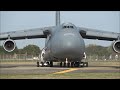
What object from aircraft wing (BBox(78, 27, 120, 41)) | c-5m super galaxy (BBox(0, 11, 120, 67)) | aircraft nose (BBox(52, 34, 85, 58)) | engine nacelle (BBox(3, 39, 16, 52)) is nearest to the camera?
aircraft nose (BBox(52, 34, 85, 58))

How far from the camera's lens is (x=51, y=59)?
89.8 ft

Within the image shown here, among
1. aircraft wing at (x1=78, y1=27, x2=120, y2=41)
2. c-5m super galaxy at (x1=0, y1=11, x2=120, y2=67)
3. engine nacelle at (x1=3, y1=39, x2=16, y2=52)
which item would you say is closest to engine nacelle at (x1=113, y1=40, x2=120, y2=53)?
c-5m super galaxy at (x1=0, y1=11, x2=120, y2=67)

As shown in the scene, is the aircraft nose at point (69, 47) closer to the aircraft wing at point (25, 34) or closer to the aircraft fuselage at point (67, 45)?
the aircraft fuselage at point (67, 45)

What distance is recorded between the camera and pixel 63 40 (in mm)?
23266

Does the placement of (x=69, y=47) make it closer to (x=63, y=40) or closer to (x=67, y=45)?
(x=67, y=45)

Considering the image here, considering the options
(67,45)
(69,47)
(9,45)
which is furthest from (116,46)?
(9,45)

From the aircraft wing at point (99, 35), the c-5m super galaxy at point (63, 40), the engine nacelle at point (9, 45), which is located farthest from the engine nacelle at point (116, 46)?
the engine nacelle at point (9, 45)

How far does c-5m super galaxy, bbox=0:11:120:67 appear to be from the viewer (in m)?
23.2

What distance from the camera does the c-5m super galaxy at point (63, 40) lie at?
2322 cm

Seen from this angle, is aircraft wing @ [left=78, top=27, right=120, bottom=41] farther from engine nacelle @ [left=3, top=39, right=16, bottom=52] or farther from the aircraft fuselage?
engine nacelle @ [left=3, top=39, right=16, bottom=52]

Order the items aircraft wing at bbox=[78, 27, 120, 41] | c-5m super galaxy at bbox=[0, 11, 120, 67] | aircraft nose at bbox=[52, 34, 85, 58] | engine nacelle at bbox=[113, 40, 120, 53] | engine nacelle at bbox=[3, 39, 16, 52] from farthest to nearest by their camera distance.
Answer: aircraft wing at bbox=[78, 27, 120, 41] → engine nacelle at bbox=[3, 39, 16, 52] → engine nacelle at bbox=[113, 40, 120, 53] → c-5m super galaxy at bbox=[0, 11, 120, 67] → aircraft nose at bbox=[52, 34, 85, 58]

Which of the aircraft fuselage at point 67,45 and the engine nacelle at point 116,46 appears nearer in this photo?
the aircraft fuselage at point 67,45
